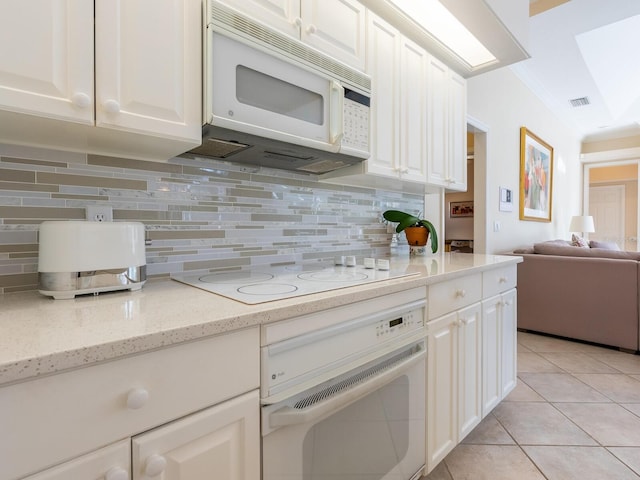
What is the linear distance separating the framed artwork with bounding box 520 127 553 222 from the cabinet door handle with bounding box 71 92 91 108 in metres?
4.42

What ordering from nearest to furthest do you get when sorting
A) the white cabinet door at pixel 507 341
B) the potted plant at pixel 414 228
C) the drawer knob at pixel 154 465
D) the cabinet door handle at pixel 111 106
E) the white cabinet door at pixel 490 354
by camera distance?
the drawer knob at pixel 154 465 → the cabinet door handle at pixel 111 106 → the white cabinet door at pixel 490 354 → the white cabinet door at pixel 507 341 → the potted plant at pixel 414 228

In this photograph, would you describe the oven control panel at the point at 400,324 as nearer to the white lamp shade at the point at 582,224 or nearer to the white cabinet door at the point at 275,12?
the white cabinet door at the point at 275,12

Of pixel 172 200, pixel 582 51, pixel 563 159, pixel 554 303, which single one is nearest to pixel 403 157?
pixel 172 200

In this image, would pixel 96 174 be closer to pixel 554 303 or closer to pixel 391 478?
pixel 391 478

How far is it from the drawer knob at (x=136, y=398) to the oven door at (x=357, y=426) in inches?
11.5

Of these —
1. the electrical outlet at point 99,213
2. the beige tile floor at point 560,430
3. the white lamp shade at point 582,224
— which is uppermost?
the white lamp shade at point 582,224

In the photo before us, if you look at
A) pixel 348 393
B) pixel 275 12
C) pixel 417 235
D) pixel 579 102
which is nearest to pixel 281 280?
pixel 348 393

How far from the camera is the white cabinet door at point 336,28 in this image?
4.22 ft

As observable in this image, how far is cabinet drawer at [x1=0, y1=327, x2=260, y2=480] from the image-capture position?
1.66 ft

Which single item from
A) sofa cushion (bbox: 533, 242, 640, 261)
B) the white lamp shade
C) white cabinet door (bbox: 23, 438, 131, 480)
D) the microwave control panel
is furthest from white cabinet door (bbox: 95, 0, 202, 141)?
the white lamp shade

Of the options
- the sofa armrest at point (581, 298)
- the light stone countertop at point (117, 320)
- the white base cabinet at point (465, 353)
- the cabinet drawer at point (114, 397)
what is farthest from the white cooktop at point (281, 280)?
the sofa armrest at point (581, 298)

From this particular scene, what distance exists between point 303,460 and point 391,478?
484mm

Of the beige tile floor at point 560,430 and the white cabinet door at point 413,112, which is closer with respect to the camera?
the beige tile floor at point 560,430

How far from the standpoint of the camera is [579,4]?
2.67m
